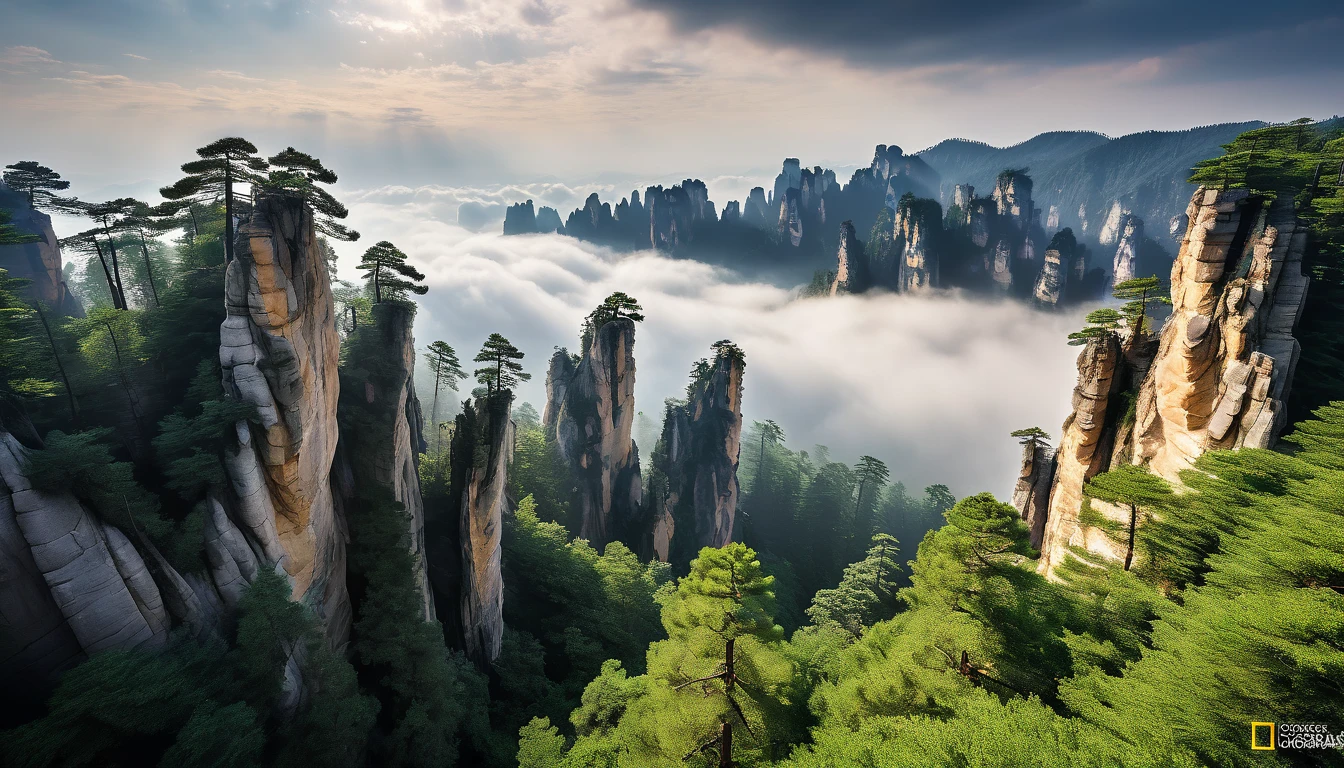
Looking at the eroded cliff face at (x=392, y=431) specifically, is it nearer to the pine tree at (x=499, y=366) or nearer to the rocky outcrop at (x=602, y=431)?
the pine tree at (x=499, y=366)

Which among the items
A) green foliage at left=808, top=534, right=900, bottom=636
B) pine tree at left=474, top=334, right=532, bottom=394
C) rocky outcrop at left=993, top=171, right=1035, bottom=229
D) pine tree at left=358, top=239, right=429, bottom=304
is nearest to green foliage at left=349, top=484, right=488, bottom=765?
pine tree at left=474, top=334, right=532, bottom=394

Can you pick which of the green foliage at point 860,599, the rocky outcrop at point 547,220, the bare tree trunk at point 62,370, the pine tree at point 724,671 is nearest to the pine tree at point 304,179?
the bare tree trunk at point 62,370

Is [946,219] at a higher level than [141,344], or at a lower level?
higher

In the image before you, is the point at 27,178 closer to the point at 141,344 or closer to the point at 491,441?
the point at 141,344

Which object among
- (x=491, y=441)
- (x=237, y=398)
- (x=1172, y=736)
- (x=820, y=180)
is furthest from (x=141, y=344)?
(x=820, y=180)

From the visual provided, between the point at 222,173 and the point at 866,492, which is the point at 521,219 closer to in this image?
the point at 866,492

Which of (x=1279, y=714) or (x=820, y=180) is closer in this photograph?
(x=1279, y=714)

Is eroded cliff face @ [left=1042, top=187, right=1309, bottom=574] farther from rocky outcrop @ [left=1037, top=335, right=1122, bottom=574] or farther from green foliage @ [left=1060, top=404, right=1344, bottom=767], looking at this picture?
green foliage @ [left=1060, top=404, right=1344, bottom=767]
